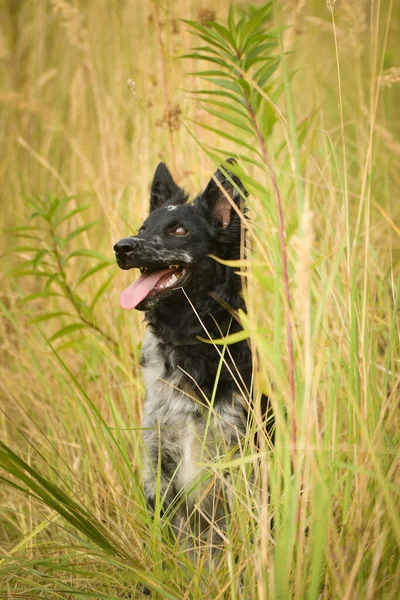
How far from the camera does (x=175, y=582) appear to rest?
2.03 m

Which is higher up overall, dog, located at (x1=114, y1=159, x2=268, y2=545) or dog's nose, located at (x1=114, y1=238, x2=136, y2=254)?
dog's nose, located at (x1=114, y1=238, x2=136, y2=254)

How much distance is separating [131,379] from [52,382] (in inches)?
30.9

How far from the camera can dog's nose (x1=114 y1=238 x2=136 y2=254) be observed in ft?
8.93

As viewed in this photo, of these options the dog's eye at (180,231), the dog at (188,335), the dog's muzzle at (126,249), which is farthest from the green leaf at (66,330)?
the dog's eye at (180,231)

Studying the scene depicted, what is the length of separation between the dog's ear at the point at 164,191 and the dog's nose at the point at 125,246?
0.65 metres

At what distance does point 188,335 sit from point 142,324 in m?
0.81

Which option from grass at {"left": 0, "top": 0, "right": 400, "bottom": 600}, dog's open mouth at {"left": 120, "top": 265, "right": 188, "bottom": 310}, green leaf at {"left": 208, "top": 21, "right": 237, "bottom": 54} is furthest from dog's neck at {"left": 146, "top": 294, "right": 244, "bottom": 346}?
green leaf at {"left": 208, "top": 21, "right": 237, "bottom": 54}

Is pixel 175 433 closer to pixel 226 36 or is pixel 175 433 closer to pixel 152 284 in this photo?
pixel 152 284

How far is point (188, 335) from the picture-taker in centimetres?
301

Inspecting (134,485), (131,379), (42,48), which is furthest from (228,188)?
(42,48)

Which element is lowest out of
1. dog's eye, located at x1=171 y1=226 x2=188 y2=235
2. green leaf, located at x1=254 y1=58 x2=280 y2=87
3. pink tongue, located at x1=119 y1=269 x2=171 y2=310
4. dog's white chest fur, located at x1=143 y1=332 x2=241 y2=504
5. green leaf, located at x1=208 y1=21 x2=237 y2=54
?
dog's white chest fur, located at x1=143 y1=332 x2=241 y2=504

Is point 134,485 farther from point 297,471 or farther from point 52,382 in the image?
point 52,382

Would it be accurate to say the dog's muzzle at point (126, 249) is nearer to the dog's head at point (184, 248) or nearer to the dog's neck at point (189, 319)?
the dog's head at point (184, 248)

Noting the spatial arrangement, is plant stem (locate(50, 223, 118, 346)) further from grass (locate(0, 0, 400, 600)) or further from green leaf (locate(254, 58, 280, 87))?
green leaf (locate(254, 58, 280, 87))
